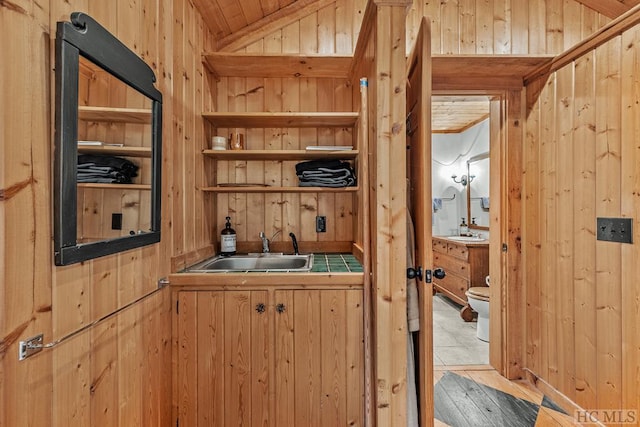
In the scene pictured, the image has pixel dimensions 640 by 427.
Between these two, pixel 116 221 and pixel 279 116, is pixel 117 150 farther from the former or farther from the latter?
pixel 279 116

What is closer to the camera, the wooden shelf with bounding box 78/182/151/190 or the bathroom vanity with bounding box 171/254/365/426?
the wooden shelf with bounding box 78/182/151/190

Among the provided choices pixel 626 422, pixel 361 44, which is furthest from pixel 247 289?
pixel 626 422

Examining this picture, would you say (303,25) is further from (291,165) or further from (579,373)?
(579,373)

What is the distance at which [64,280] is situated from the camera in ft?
3.25

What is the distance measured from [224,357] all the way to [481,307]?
7.71 ft

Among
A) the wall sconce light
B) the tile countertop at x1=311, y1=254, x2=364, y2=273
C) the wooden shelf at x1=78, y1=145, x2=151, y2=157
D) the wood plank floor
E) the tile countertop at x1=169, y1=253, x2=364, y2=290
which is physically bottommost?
the wood plank floor

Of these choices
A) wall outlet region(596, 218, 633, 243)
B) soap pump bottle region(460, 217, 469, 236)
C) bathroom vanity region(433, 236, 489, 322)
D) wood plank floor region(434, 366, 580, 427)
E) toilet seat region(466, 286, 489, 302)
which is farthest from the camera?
soap pump bottle region(460, 217, 469, 236)

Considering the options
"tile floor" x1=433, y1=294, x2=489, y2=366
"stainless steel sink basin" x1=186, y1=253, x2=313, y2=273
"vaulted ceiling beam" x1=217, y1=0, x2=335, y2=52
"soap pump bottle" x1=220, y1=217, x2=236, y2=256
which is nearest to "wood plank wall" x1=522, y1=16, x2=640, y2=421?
"tile floor" x1=433, y1=294, x2=489, y2=366

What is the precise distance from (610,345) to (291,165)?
2200 millimetres

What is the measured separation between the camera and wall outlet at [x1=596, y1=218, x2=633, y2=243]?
160 centimetres

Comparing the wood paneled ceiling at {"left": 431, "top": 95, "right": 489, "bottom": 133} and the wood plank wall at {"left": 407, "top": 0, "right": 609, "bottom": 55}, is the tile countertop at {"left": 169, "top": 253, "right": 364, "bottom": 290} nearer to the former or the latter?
the wood plank wall at {"left": 407, "top": 0, "right": 609, "bottom": 55}

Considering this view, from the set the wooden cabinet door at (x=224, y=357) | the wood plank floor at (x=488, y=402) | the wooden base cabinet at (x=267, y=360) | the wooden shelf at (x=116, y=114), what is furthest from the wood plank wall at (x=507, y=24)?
the wood plank floor at (x=488, y=402)

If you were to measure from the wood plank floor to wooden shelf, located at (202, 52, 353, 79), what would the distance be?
236cm

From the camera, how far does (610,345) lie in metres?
1.69
